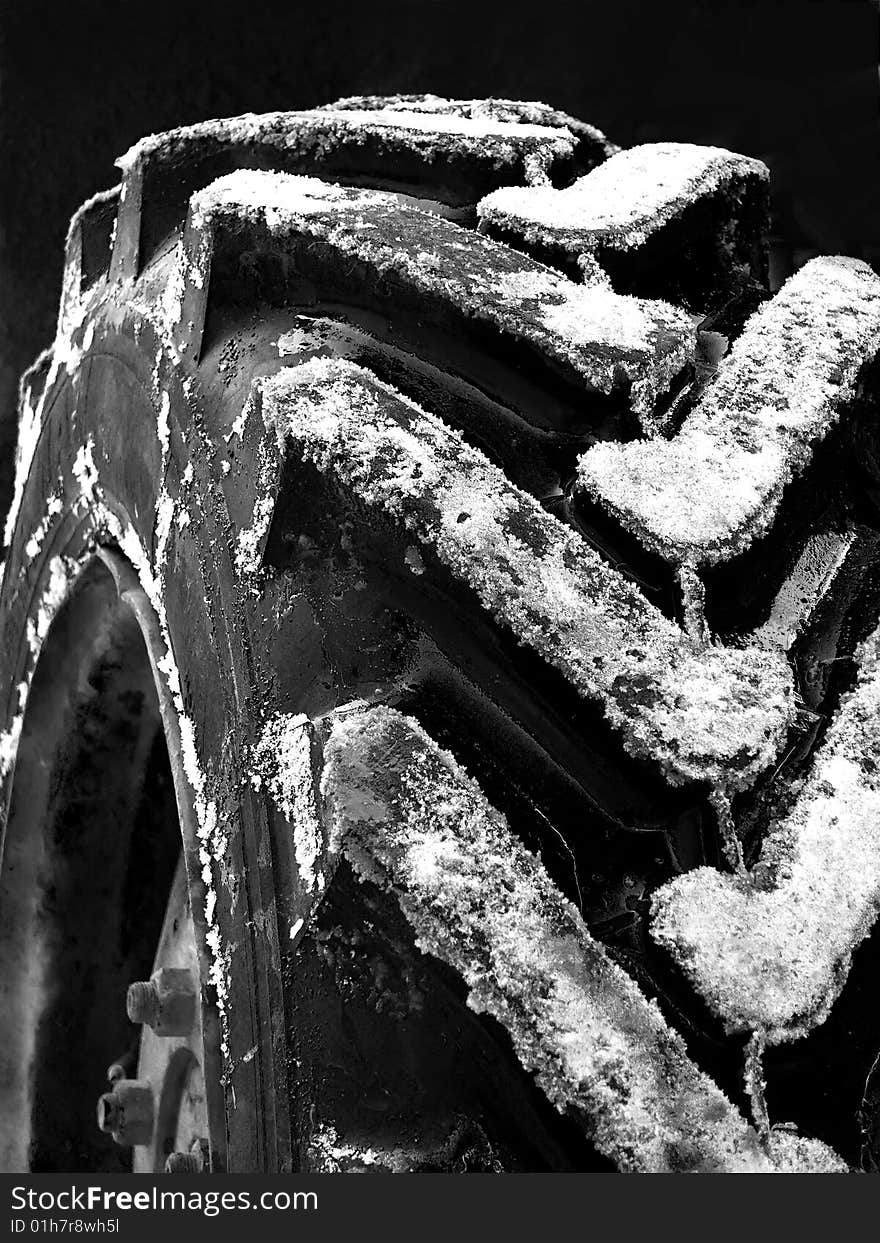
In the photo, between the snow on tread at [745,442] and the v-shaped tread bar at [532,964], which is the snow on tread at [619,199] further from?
the v-shaped tread bar at [532,964]

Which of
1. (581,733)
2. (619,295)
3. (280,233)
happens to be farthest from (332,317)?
Answer: (581,733)

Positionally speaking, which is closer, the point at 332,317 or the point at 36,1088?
the point at 332,317

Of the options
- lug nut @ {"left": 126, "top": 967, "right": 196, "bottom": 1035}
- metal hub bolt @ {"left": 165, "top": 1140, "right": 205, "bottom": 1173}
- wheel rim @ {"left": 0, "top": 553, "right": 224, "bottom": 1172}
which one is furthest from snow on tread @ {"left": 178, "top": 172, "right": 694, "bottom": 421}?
metal hub bolt @ {"left": 165, "top": 1140, "right": 205, "bottom": 1173}

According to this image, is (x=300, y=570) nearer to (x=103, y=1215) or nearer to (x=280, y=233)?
(x=280, y=233)

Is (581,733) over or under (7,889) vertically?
under

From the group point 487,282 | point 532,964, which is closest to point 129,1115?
point 532,964

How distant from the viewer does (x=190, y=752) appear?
2.12ft

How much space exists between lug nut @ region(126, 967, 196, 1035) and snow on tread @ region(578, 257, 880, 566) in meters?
0.47

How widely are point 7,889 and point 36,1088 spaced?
0.18 meters

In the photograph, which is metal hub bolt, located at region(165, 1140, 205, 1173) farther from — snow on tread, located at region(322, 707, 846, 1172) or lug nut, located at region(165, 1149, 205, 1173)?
snow on tread, located at region(322, 707, 846, 1172)

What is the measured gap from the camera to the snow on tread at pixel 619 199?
0.67 m

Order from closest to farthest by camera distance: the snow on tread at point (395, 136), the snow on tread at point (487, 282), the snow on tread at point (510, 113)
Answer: the snow on tread at point (487, 282), the snow on tread at point (395, 136), the snow on tread at point (510, 113)

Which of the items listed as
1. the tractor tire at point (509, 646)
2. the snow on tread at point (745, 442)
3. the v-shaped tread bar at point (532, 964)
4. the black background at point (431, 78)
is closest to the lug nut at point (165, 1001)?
the tractor tire at point (509, 646)

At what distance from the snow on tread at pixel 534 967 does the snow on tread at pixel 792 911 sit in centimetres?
3
